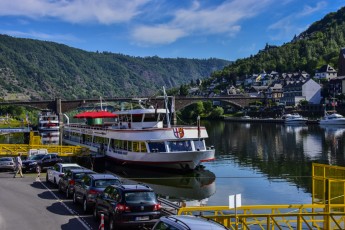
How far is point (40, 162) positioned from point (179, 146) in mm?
13287

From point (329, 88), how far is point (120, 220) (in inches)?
6703

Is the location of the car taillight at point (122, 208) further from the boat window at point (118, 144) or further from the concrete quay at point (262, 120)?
the concrete quay at point (262, 120)

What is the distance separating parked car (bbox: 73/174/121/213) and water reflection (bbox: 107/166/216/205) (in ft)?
38.5

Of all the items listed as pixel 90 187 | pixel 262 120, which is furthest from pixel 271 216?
pixel 262 120

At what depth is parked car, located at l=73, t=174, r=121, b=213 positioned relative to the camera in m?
20.9

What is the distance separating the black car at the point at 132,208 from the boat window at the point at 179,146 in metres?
25.9

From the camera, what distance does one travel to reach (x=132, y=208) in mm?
16891

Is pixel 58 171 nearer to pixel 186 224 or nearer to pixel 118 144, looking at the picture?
pixel 186 224

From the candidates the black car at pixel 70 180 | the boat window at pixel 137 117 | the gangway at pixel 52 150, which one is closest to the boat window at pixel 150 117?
the boat window at pixel 137 117

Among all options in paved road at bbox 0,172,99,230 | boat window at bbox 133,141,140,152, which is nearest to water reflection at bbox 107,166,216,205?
boat window at bbox 133,141,140,152

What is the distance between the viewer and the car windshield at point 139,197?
17.1m

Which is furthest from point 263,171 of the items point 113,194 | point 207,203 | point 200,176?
point 113,194

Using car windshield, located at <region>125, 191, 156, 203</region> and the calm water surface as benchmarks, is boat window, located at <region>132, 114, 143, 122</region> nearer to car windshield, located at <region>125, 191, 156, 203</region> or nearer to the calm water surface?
the calm water surface

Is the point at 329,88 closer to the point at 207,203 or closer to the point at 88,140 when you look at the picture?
the point at 88,140
